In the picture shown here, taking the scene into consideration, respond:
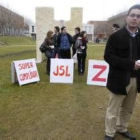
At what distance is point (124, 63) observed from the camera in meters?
3.38

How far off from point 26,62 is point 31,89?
3.00 feet

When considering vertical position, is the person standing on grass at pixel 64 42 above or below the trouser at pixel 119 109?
above

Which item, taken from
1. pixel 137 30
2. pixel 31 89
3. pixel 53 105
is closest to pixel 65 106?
pixel 53 105

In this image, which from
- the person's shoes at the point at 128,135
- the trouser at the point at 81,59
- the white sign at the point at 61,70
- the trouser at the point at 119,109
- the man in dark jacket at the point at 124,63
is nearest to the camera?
the man in dark jacket at the point at 124,63

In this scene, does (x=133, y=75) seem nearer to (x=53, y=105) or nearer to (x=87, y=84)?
(x=53, y=105)

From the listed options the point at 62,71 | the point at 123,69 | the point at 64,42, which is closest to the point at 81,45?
the point at 64,42

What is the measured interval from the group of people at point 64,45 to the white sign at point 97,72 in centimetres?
178

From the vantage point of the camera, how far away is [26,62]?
7.70 metres

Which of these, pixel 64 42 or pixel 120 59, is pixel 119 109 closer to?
pixel 120 59

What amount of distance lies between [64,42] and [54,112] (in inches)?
189

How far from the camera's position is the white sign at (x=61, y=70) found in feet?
25.8

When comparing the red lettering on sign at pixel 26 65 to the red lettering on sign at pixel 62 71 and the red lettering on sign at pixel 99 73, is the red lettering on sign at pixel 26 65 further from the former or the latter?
the red lettering on sign at pixel 99 73

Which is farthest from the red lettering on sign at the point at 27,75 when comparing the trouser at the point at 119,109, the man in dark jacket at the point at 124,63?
the man in dark jacket at the point at 124,63

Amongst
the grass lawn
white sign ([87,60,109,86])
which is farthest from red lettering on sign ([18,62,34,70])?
white sign ([87,60,109,86])
